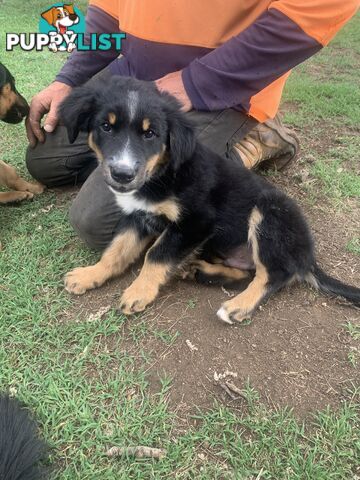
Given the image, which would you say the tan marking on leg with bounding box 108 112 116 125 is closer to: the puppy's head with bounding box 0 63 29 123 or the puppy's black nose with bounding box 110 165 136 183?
the puppy's black nose with bounding box 110 165 136 183

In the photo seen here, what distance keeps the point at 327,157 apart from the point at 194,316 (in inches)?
94.9

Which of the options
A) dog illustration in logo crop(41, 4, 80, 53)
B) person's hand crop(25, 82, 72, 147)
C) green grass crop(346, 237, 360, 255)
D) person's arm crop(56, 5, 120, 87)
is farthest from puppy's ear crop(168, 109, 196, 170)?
dog illustration in logo crop(41, 4, 80, 53)

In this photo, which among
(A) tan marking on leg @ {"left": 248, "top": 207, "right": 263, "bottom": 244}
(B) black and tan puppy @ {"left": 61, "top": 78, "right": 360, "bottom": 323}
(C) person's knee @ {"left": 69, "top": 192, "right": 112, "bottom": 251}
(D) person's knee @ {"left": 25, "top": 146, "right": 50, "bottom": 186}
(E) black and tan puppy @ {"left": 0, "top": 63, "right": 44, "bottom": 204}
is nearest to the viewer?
(B) black and tan puppy @ {"left": 61, "top": 78, "right": 360, "bottom": 323}

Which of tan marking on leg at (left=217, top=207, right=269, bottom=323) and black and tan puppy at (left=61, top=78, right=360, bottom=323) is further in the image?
tan marking on leg at (left=217, top=207, right=269, bottom=323)

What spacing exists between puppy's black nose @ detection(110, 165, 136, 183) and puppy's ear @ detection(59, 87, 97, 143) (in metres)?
0.39

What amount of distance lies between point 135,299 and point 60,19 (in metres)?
7.24

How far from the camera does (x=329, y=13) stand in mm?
2326

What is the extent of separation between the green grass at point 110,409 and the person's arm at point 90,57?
1.33 m

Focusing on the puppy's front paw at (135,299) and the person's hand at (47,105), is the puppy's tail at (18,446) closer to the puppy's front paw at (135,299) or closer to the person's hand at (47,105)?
the puppy's front paw at (135,299)

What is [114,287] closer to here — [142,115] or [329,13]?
[142,115]

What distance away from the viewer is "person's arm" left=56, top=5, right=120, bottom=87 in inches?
131

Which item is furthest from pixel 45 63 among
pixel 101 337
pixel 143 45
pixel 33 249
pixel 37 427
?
pixel 37 427

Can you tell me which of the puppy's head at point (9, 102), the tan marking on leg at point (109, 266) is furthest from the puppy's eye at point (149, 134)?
the puppy's head at point (9, 102)

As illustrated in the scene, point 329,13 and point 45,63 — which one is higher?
point 329,13
